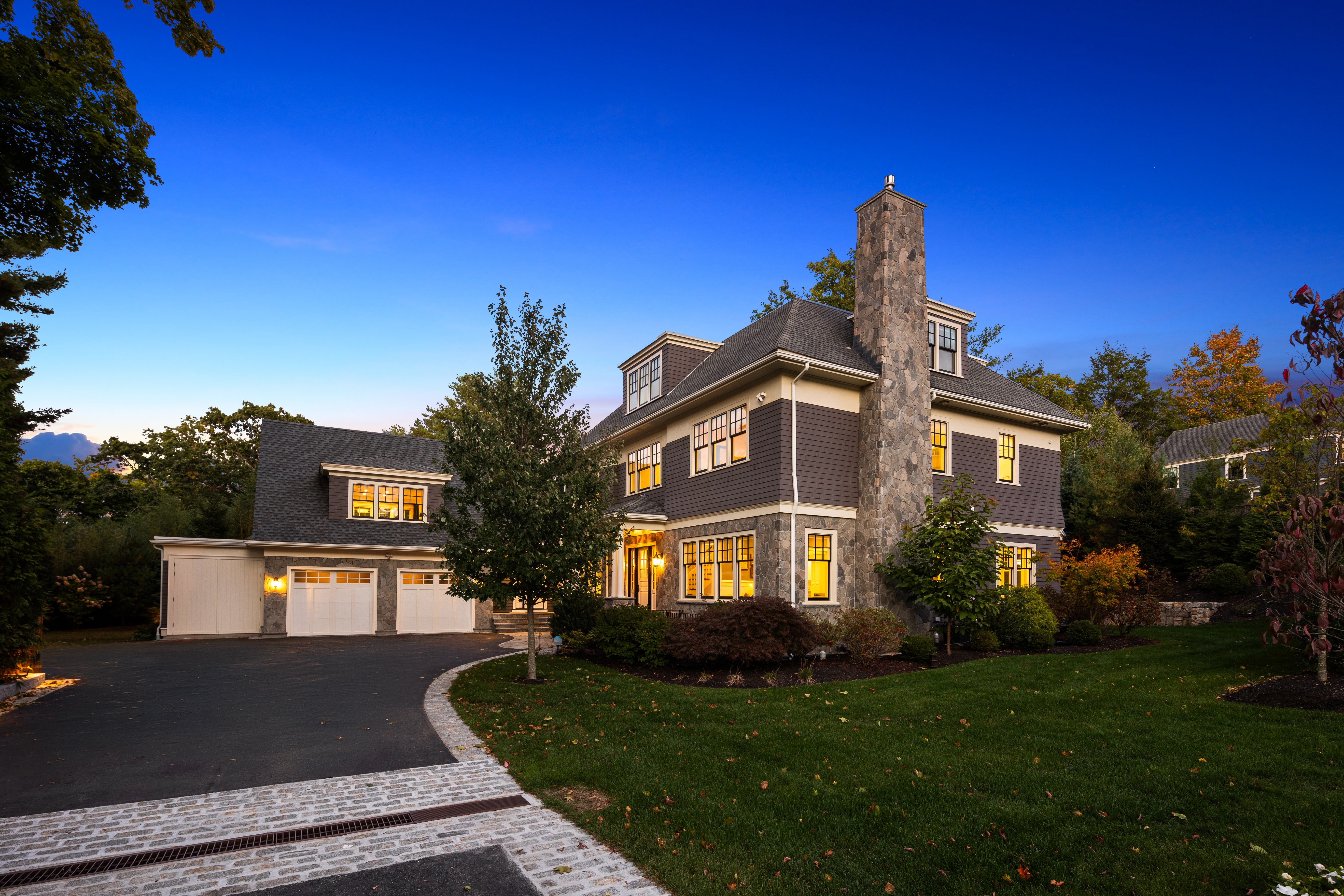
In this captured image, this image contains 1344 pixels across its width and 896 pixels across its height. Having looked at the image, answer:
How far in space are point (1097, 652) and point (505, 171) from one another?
1904cm

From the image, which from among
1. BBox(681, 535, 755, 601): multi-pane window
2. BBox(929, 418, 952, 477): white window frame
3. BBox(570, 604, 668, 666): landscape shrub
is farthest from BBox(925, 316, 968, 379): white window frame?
BBox(570, 604, 668, 666): landscape shrub

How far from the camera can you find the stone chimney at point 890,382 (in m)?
15.1

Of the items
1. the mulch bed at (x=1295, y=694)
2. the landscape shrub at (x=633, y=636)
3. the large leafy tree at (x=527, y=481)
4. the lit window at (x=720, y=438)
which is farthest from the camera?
the lit window at (x=720, y=438)

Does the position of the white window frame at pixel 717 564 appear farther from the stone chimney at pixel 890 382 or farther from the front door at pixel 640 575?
the stone chimney at pixel 890 382

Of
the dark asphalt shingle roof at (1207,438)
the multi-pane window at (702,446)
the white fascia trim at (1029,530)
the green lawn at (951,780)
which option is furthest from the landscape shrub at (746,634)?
the dark asphalt shingle roof at (1207,438)

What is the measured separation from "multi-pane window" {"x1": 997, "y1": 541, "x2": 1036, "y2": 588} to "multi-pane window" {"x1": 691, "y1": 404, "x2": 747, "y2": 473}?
26.9 ft

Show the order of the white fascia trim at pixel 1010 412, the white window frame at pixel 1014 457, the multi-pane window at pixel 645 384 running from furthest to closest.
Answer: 1. the multi-pane window at pixel 645 384
2. the white window frame at pixel 1014 457
3. the white fascia trim at pixel 1010 412

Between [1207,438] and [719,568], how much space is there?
3456cm

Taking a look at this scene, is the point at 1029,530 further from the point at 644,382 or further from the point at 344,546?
the point at 344,546

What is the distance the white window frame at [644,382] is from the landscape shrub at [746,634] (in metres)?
9.77

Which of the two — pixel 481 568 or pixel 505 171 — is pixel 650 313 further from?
pixel 481 568

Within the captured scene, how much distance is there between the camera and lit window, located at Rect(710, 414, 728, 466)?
55.5 feet

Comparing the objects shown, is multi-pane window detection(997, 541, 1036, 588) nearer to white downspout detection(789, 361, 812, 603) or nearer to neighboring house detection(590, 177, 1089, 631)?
neighboring house detection(590, 177, 1089, 631)

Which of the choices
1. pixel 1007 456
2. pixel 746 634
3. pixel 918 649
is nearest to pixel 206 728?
pixel 746 634
